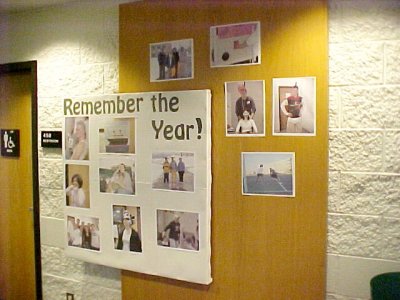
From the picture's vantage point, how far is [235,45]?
1.62 metres

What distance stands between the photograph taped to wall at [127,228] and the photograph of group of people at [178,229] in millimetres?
136

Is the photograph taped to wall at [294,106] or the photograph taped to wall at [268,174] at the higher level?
the photograph taped to wall at [294,106]

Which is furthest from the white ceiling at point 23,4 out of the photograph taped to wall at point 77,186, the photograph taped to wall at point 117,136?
the photograph taped to wall at point 77,186

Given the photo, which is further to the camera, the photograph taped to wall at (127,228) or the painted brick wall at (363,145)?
the photograph taped to wall at (127,228)

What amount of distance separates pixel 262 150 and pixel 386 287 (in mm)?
741

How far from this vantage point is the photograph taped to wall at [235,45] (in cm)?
158

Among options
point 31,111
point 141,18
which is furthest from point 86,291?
point 141,18

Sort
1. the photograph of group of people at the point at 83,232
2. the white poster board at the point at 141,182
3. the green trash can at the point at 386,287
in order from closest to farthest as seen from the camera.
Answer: the green trash can at the point at 386,287, the white poster board at the point at 141,182, the photograph of group of people at the point at 83,232

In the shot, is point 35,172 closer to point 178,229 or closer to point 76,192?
point 76,192

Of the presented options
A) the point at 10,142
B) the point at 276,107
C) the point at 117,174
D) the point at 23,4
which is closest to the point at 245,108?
the point at 276,107

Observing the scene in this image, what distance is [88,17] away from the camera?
2041 mm

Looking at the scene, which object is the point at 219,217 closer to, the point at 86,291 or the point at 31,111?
the point at 86,291

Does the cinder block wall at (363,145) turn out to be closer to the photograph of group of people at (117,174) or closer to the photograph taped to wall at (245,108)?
Answer: the photograph taped to wall at (245,108)

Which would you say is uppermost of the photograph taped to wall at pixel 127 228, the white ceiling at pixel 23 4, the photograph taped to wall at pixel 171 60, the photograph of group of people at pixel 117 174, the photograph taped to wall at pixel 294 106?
the white ceiling at pixel 23 4
